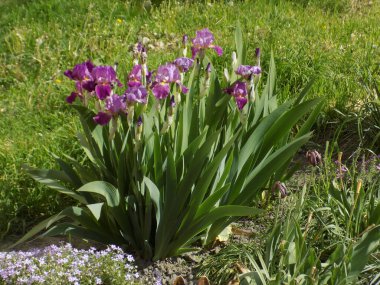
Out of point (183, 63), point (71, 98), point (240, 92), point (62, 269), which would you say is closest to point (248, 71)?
point (240, 92)

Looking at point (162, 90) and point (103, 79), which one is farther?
point (162, 90)

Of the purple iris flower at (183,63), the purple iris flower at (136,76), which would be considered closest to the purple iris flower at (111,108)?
the purple iris flower at (136,76)

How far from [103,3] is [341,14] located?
2221mm

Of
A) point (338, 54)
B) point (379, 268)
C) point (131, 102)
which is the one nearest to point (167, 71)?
point (131, 102)

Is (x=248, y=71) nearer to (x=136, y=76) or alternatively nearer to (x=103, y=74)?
Result: (x=136, y=76)

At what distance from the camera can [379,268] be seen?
2664 mm

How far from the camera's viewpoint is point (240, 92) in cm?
270

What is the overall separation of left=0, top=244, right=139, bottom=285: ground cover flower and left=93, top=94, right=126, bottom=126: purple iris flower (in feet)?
1.74

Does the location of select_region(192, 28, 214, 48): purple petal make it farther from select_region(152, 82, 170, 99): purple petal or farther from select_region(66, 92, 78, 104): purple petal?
select_region(66, 92, 78, 104): purple petal

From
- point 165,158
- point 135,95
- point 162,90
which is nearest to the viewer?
point 135,95

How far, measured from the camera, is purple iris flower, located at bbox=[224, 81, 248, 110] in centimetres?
270

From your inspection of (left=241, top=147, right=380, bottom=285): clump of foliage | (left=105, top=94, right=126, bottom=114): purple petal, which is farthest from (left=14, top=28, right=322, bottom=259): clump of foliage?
(left=241, top=147, right=380, bottom=285): clump of foliage

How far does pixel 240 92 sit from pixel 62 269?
3.26 feet

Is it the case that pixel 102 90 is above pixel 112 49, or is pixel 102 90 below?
above
